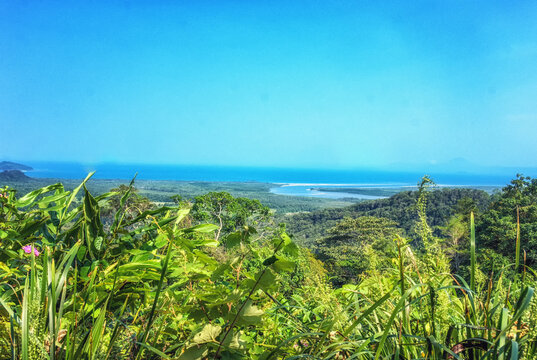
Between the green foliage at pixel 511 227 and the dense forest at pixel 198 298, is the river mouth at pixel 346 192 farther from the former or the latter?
the dense forest at pixel 198 298

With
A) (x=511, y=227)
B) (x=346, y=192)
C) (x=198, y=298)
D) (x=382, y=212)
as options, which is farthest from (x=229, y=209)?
(x=346, y=192)

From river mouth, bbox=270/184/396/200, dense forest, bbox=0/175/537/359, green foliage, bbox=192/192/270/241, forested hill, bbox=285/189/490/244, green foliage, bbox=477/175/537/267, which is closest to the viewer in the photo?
dense forest, bbox=0/175/537/359

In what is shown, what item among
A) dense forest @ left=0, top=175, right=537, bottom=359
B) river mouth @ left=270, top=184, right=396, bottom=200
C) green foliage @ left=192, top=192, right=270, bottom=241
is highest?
dense forest @ left=0, top=175, right=537, bottom=359

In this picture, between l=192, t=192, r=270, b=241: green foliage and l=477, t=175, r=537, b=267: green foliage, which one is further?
l=192, t=192, r=270, b=241: green foliage

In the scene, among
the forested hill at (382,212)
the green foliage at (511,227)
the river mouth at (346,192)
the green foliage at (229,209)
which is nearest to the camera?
the green foliage at (511,227)

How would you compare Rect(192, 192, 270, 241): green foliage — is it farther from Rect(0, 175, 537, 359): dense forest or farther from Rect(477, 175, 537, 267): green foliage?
Rect(0, 175, 537, 359): dense forest

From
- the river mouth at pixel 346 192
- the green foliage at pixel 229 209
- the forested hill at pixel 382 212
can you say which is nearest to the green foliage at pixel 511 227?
the green foliage at pixel 229 209

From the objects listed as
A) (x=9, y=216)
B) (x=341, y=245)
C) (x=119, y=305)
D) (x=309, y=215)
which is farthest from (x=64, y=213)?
(x=309, y=215)

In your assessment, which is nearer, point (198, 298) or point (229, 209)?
point (198, 298)

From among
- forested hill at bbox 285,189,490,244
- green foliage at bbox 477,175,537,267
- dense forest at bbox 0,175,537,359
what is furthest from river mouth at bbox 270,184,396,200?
dense forest at bbox 0,175,537,359

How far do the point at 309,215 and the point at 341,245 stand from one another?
2148cm

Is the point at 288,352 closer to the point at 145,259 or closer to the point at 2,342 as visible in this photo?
the point at 145,259

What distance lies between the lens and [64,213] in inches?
36.6

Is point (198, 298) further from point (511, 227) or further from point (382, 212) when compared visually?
point (382, 212)
